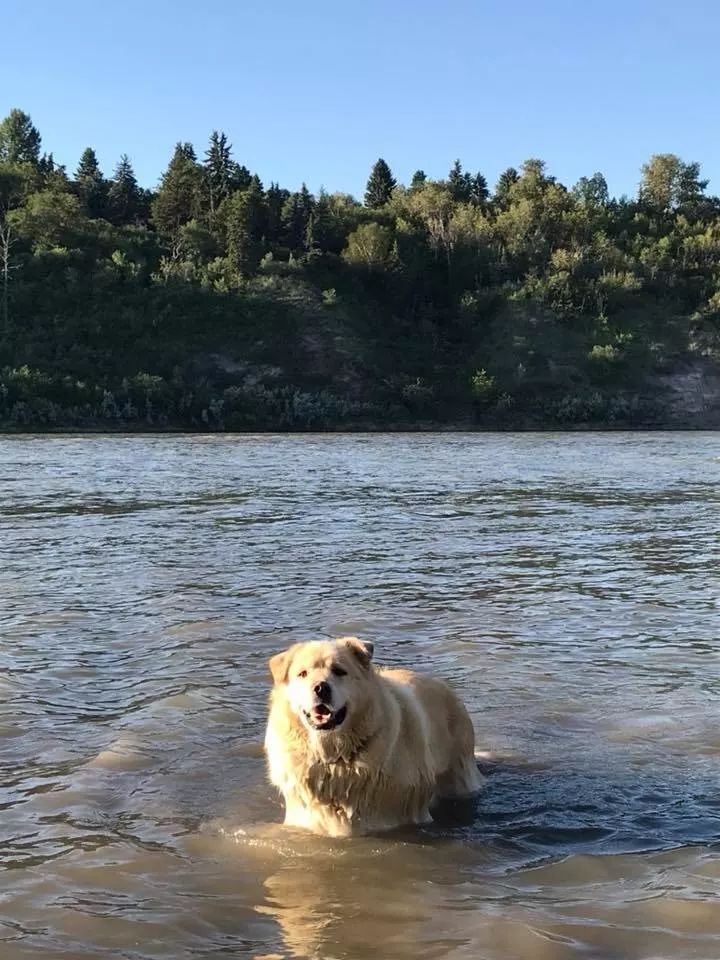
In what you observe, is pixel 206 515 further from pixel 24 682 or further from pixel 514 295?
pixel 514 295

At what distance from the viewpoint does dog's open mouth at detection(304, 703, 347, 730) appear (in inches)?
202

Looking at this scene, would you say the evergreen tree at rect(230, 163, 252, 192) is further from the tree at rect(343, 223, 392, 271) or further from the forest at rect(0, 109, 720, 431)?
the tree at rect(343, 223, 392, 271)

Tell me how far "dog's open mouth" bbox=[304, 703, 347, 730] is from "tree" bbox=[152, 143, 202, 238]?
3725 inches

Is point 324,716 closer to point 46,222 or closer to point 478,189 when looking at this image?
point 46,222

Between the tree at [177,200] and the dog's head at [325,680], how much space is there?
3713 inches

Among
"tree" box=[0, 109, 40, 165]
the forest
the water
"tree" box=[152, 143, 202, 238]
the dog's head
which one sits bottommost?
the water

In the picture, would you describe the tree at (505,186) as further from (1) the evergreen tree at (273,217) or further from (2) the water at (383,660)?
(2) the water at (383,660)

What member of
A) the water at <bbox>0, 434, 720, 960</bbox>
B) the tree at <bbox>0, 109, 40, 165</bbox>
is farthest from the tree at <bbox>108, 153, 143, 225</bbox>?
the water at <bbox>0, 434, 720, 960</bbox>

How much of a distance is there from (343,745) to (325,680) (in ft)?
1.36

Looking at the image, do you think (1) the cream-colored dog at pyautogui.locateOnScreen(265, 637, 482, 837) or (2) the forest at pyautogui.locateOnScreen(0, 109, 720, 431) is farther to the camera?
(2) the forest at pyautogui.locateOnScreen(0, 109, 720, 431)

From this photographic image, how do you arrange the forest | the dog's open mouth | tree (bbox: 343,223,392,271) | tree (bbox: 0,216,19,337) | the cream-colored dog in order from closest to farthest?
the dog's open mouth, the cream-colored dog, the forest, tree (bbox: 0,216,19,337), tree (bbox: 343,223,392,271)

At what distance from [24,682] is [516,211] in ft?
317

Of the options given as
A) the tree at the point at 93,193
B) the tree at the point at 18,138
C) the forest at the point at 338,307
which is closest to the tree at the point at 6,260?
the forest at the point at 338,307

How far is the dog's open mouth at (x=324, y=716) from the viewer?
16.9ft
